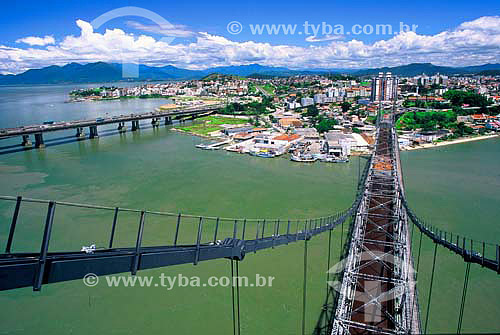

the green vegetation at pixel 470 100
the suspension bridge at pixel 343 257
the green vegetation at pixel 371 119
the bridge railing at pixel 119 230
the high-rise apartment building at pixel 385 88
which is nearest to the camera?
the suspension bridge at pixel 343 257

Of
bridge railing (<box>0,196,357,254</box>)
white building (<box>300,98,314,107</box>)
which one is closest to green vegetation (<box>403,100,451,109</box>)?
white building (<box>300,98,314,107</box>)

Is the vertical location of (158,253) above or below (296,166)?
above

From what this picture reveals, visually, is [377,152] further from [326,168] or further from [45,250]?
[45,250]

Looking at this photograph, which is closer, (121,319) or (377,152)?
(121,319)

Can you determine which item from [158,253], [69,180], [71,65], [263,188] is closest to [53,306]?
[158,253]

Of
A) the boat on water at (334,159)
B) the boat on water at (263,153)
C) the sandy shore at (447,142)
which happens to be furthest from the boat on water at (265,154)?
the sandy shore at (447,142)

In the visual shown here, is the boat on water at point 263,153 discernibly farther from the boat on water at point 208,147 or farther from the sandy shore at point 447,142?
the sandy shore at point 447,142

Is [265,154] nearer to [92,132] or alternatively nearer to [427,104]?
[92,132]
